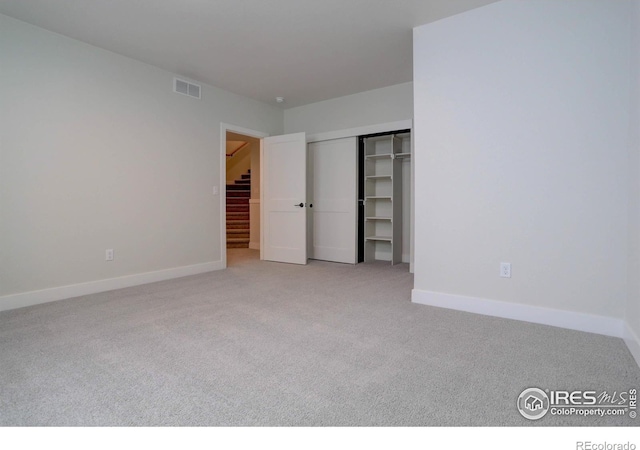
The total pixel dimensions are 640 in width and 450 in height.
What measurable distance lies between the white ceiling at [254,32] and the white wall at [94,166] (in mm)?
293

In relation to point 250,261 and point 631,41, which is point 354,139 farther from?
point 631,41

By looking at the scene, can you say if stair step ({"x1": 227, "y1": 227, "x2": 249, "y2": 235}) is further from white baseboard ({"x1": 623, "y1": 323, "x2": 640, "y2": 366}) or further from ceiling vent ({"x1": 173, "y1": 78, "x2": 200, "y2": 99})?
white baseboard ({"x1": 623, "y1": 323, "x2": 640, "y2": 366})

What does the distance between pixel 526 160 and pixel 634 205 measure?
28.3 inches

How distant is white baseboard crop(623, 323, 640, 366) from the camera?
189 cm

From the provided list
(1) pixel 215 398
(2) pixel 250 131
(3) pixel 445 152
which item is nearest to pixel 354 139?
(2) pixel 250 131

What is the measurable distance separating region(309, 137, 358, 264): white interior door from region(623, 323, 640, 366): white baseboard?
3317 mm

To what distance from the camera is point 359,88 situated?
15.9 feet

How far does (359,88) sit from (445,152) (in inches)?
93.7

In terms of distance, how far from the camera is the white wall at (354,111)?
15.5ft

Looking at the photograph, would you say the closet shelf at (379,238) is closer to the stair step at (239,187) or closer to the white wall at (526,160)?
the white wall at (526,160)

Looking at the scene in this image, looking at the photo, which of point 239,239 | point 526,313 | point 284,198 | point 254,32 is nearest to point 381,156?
point 284,198

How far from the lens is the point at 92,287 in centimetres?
349

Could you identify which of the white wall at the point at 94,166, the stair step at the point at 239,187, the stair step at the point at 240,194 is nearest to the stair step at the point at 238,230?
the stair step at the point at 240,194

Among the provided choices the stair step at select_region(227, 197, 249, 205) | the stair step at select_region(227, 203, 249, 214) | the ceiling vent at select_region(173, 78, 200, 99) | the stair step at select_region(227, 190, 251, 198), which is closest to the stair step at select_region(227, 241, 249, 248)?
the stair step at select_region(227, 203, 249, 214)
